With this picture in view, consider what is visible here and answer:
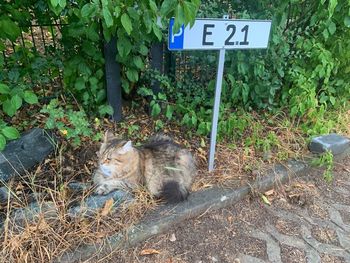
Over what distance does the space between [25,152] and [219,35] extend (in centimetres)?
170

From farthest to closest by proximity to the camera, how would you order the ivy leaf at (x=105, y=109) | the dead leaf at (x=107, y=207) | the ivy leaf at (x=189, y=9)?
the ivy leaf at (x=105, y=109) < the dead leaf at (x=107, y=207) < the ivy leaf at (x=189, y=9)

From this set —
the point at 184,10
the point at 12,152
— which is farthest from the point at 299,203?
the point at 12,152

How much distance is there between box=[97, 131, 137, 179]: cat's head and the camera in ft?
7.58

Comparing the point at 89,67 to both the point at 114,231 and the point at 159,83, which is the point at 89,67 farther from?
the point at 114,231

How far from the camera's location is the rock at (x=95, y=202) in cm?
220

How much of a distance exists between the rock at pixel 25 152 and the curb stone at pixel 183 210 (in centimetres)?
85

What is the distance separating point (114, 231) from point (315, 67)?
103 inches

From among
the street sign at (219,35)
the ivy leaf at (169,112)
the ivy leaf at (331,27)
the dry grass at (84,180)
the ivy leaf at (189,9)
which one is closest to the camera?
the ivy leaf at (189,9)

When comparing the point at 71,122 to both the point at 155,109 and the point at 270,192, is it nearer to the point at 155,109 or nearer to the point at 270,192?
the point at 155,109

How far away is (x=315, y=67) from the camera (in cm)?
345

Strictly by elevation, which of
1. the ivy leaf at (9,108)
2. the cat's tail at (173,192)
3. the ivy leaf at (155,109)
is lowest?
the cat's tail at (173,192)

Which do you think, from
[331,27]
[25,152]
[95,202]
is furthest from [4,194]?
[331,27]

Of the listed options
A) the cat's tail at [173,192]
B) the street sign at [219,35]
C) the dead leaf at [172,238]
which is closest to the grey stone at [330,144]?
the street sign at [219,35]

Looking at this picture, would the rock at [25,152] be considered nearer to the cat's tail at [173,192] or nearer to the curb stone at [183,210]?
the curb stone at [183,210]
